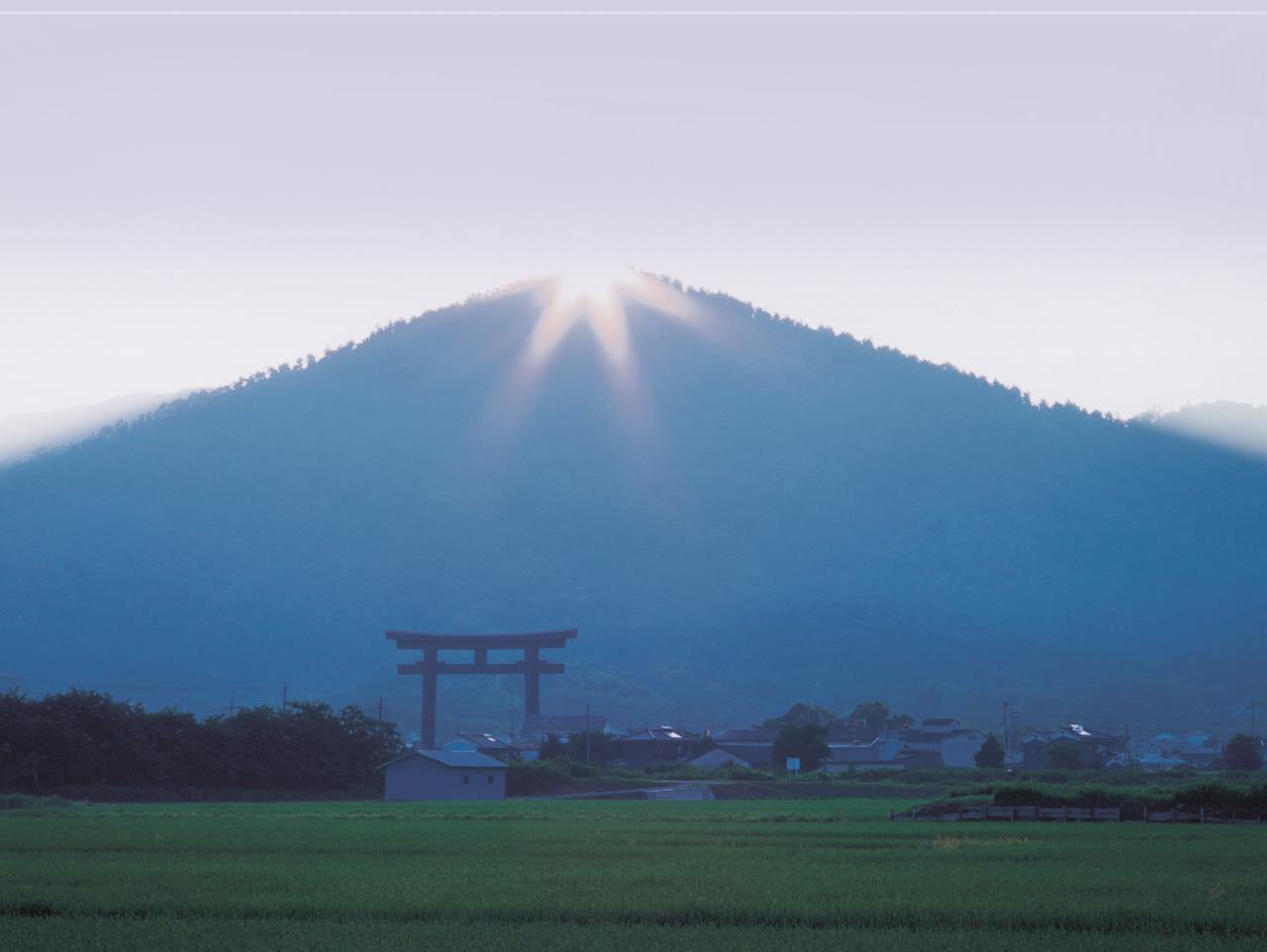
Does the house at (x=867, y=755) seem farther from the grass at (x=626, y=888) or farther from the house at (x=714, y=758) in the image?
the grass at (x=626, y=888)

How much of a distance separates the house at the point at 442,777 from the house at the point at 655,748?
24.2 metres

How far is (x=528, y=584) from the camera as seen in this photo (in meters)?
166

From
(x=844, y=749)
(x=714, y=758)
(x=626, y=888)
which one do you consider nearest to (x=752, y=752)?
(x=714, y=758)

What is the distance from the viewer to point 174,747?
4938cm

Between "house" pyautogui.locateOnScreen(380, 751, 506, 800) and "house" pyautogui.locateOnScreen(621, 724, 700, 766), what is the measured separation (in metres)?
24.2

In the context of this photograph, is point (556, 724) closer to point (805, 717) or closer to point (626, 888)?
point (805, 717)

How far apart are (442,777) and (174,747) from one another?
9084 mm

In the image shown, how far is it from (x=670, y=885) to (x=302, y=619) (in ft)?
490

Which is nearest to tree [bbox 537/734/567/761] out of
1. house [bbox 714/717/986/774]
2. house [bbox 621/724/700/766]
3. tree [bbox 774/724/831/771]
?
house [bbox 621/724/700/766]

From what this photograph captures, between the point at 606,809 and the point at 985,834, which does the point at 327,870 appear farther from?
the point at 606,809

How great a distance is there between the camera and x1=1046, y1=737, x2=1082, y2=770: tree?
69.1m

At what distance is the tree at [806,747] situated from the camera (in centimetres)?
6969

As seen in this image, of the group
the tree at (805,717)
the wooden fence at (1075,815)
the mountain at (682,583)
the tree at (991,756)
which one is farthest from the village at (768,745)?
the mountain at (682,583)

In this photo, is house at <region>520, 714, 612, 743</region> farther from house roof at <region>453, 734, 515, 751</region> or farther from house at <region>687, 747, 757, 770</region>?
house at <region>687, 747, 757, 770</region>
